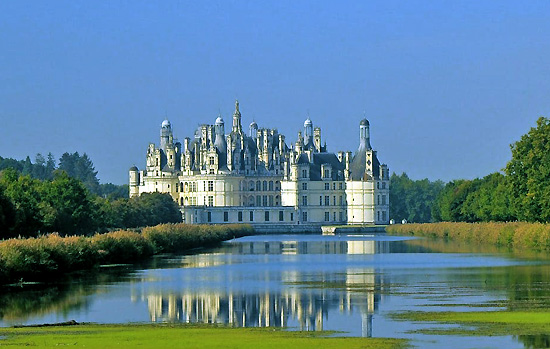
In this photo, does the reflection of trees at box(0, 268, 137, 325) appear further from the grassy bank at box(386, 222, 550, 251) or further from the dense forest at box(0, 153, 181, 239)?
the grassy bank at box(386, 222, 550, 251)

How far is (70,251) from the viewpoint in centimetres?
4219

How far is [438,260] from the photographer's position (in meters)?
51.3

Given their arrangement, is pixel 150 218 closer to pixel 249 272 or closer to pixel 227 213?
pixel 227 213

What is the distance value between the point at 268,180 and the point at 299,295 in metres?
122

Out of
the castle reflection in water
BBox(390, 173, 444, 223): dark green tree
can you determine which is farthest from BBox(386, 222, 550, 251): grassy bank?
BBox(390, 173, 444, 223): dark green tree

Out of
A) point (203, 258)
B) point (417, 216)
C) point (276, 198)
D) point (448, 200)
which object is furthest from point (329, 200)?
point (203, 258)

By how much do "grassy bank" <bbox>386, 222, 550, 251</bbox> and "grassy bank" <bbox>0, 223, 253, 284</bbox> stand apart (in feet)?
56.9

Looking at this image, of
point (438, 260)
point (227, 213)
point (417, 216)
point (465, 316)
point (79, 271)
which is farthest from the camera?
point (417, 216)

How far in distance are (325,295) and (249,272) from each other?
12.4 metres

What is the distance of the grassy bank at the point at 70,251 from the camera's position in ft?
116

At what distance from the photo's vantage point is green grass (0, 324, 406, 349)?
21.1m

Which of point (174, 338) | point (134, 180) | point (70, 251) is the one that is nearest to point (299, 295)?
point (174, 338)

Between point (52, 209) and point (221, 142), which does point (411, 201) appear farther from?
point (52, 209)

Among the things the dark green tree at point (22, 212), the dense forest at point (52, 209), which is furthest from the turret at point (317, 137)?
the dark green tree at point (22, 212)
